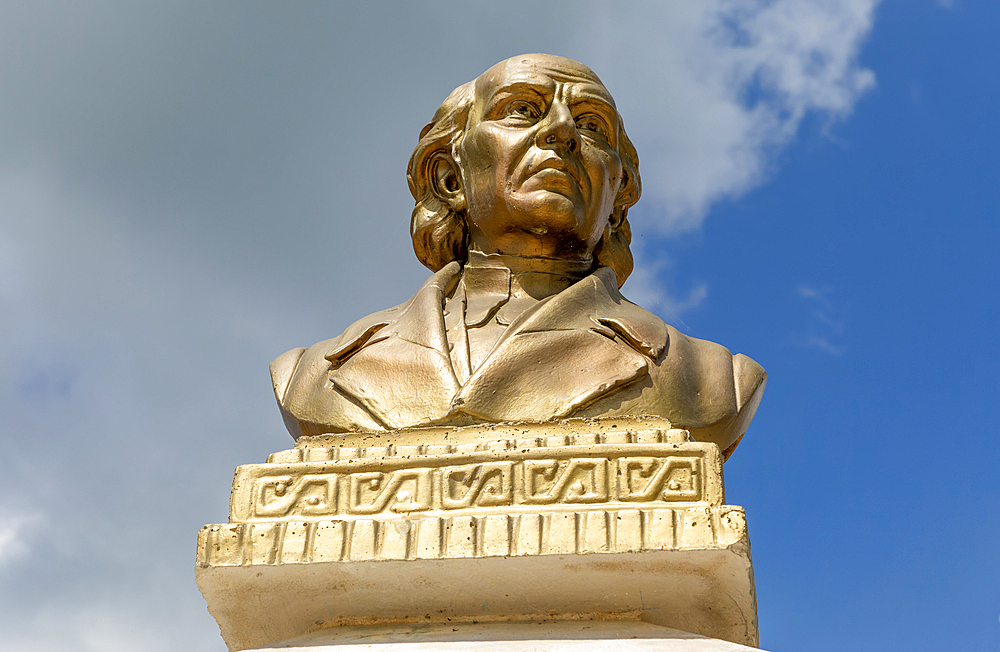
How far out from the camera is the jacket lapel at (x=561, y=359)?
4.09 m

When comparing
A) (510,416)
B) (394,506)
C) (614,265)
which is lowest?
(394,506)

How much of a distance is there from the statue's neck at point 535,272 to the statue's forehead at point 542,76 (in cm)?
73

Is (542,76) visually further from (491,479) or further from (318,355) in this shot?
(491,479)

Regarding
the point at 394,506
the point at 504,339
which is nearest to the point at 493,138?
the point at 504,339

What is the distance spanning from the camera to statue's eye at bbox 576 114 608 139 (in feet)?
16.4

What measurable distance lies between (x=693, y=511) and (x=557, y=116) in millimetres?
2096

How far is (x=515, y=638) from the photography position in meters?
3.42

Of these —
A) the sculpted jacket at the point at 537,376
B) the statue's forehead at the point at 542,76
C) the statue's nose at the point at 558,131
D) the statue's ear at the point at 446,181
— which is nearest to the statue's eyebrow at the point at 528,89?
the statue's forehead at the point at 542,76

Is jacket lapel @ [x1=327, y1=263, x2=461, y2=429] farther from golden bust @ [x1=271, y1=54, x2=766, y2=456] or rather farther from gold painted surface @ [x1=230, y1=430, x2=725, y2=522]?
gold painted surface @ [x1=230, y1=430, x2=725, y2=522]

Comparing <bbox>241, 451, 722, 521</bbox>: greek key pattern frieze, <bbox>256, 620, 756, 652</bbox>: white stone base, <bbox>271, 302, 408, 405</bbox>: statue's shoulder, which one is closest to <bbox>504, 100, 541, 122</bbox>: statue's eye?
<bbox>271, 302, 408, 405</bbox>: statue's shoulder

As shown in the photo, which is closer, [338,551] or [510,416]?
[338,551]

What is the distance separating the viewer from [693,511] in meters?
3.31

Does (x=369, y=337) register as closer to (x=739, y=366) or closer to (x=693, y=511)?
(x=739, y=366)

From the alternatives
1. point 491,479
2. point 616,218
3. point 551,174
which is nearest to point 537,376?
point 491,479
